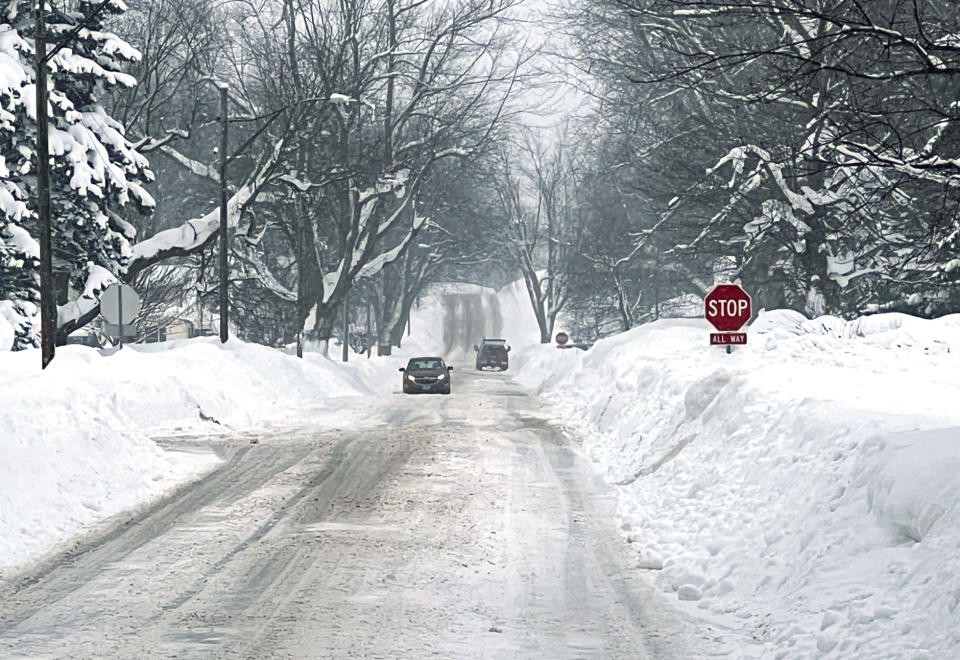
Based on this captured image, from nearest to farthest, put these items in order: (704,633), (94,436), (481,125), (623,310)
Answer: (704,633), (94,436), (481,125), (623,310)

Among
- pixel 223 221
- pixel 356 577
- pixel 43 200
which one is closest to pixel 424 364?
pixel 223 221

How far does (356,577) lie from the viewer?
9.23 m

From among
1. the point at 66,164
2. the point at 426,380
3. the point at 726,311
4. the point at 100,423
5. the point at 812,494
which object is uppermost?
the point at 66,164

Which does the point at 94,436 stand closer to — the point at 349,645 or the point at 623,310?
the point at 349,645

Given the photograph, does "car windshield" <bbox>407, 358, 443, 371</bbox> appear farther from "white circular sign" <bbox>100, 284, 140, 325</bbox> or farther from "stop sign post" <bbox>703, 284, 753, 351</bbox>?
"stop sign post" <bbox>703, 284, 753, 351</bbox>

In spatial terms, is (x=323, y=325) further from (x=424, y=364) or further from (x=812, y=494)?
(x=812, y=494)

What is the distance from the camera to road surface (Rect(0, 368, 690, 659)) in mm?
7350

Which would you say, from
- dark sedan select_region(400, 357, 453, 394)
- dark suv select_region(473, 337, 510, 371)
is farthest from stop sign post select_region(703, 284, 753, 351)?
dark suv select_region(473, 337, 510, 371)

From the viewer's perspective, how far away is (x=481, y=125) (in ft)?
158

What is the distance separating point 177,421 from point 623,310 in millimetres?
37494

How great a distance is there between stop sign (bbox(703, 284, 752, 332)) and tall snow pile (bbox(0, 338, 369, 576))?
26.5 feet

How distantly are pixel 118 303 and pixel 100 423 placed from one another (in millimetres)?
8675

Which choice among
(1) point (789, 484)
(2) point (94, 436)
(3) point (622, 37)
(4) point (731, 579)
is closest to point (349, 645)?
(4) point (731, 579)

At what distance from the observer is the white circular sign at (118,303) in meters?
23.5
